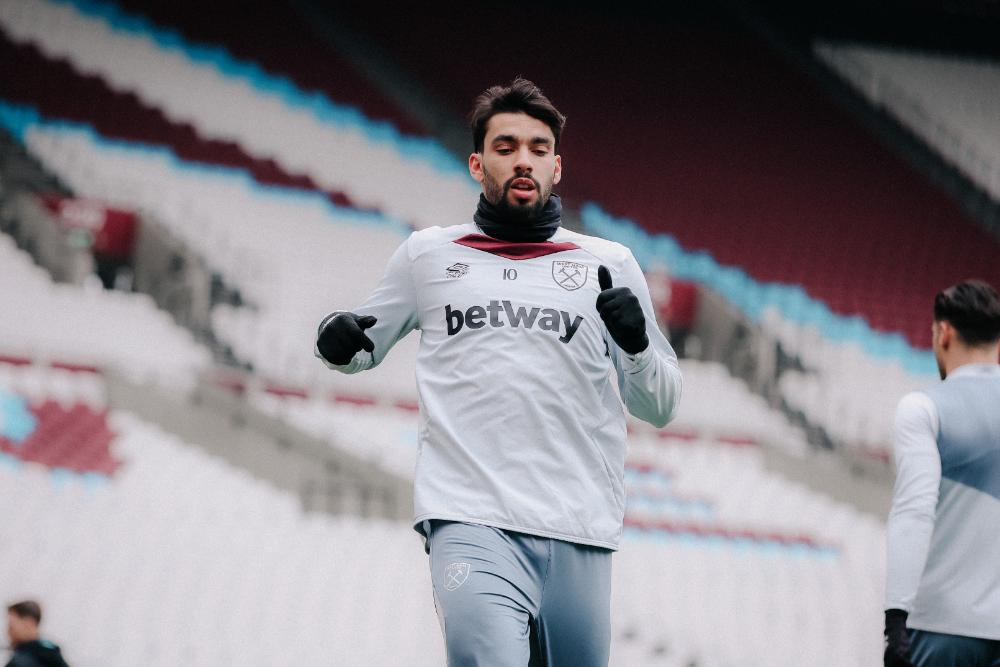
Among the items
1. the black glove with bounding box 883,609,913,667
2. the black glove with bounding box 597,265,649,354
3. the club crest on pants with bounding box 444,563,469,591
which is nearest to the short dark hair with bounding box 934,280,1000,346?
the black glove with bounding box 883,609,913,667

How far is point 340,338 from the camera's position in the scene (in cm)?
272

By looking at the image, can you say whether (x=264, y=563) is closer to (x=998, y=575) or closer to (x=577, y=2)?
(x=998, y=575)

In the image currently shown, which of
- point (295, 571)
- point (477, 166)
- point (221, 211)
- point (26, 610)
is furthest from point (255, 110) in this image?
point (477, 166)

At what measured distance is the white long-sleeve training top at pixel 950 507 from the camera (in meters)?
2.97

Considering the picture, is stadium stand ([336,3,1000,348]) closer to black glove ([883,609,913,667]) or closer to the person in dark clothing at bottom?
the person in dark clothing at bottom

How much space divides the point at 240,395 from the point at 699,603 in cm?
383

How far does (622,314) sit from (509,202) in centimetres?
39

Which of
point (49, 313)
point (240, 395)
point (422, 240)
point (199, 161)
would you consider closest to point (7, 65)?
point (199, 161)

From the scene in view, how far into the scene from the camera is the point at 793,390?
42.9 feet

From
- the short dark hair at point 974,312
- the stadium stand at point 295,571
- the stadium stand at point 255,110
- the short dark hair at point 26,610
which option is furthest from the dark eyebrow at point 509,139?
the stadium stand at point 255,110

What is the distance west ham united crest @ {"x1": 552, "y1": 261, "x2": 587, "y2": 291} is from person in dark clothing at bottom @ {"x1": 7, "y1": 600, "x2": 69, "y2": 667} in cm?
314

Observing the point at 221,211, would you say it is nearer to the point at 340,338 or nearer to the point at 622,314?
the point at 340,338

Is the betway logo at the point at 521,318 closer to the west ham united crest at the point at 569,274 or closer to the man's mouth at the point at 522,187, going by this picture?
the west ham united crest at the point at 569,274

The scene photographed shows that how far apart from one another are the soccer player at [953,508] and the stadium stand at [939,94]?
46.3 feet
